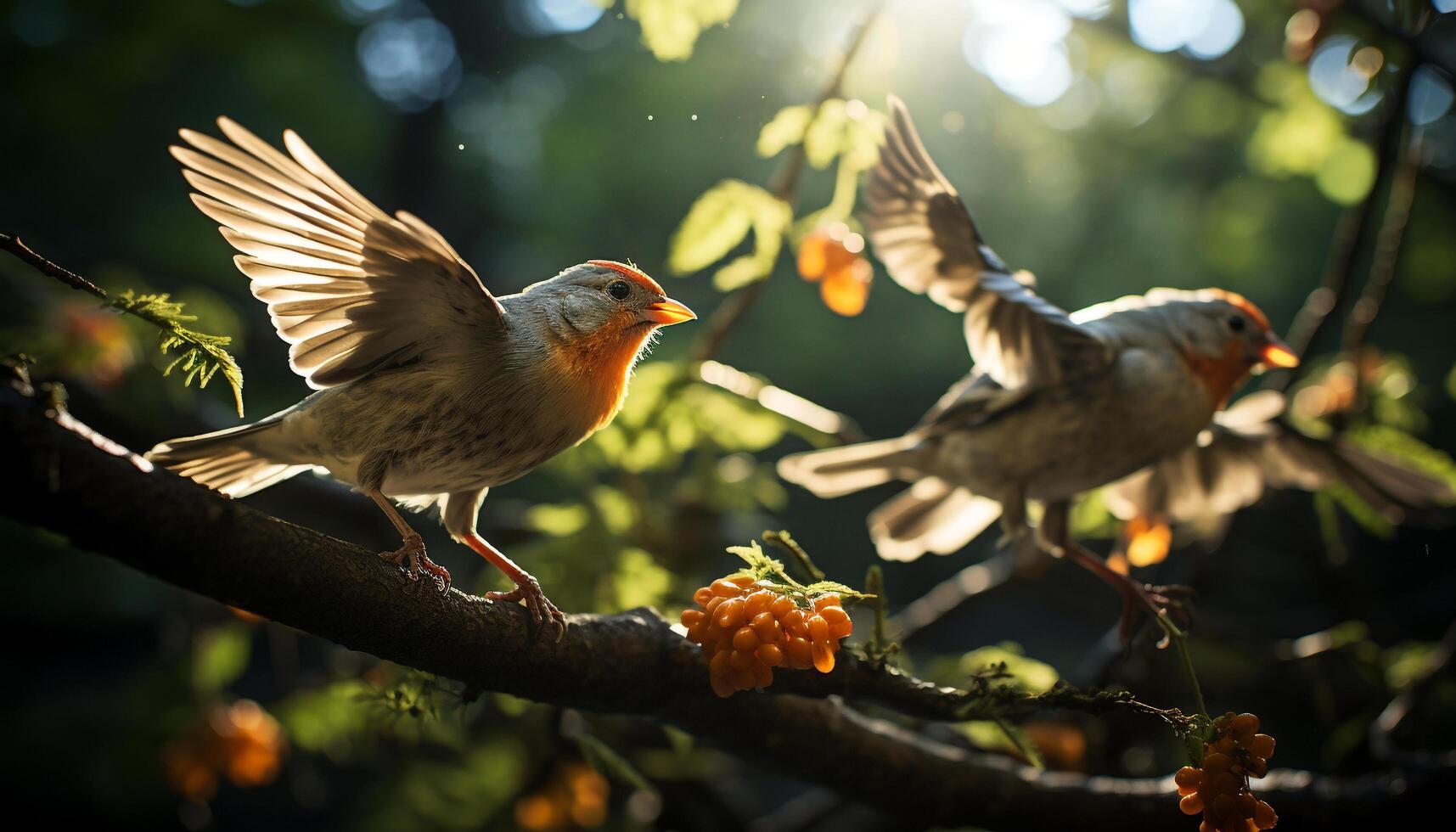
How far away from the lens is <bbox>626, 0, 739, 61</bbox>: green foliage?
2.04 m

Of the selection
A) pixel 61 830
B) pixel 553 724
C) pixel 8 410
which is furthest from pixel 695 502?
pixel 61 830

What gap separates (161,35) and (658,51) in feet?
10.1

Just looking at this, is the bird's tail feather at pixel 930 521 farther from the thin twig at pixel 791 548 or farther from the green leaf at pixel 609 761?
the thin twig at pixel 791 548

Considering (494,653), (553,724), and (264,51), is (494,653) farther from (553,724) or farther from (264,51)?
(264,51)

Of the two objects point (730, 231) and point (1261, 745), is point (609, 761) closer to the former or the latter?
point (730, 231)

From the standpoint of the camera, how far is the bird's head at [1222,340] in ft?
7.90

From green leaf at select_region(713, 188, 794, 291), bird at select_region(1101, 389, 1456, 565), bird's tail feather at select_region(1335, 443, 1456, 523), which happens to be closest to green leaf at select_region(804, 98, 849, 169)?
green leaf at select_region(713, 188, 794, 291)

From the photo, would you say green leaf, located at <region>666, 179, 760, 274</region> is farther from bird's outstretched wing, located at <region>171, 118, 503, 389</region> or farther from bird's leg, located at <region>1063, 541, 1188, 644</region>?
bird's leg, located at <region>1063, 541, 1188, 644</region>

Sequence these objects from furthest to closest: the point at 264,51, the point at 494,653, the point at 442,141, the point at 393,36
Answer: the point at 264,51 → the point at 442,141 → the point at 393,36 → the point at 494,653

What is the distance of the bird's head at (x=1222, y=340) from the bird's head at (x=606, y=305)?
51.0 inches

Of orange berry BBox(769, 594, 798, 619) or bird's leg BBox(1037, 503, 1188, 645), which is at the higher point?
orange berry BBox(769, 594, 798, 619)

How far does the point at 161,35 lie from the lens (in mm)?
4070

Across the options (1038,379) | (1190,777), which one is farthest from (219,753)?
(1190,777)

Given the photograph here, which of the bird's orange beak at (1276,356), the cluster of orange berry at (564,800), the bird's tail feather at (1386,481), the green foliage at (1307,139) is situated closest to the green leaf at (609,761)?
the cluster of orange berry at (564,800)
